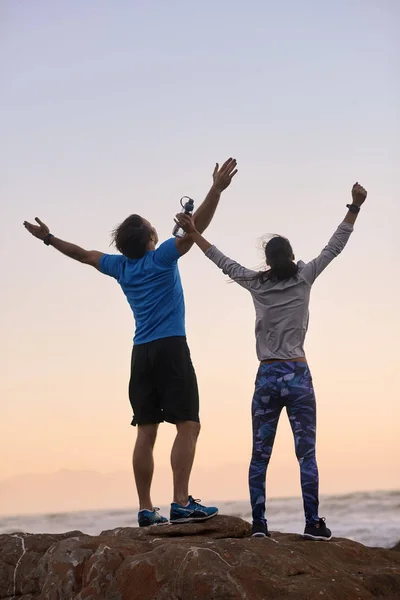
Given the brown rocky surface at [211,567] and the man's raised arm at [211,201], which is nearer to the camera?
the brown rocky surface at [211,567]

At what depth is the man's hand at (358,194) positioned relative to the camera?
654 cm

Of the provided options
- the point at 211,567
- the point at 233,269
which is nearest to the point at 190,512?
the point at 211,567

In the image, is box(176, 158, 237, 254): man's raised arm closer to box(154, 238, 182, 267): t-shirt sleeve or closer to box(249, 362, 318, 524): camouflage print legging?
box(154, 238, 182, 267): t-shirt sleeve

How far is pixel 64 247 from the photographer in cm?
797

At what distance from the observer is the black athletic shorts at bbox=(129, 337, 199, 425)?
6930 millimetres

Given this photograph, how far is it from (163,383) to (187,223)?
4.96 feet

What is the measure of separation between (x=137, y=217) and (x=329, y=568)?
3.69 meters

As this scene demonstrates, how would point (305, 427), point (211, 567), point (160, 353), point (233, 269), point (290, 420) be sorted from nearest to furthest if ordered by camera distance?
point (211, 567) < point (305, 427) < point (290, 420) < point (233, 269) < point (160, 353)

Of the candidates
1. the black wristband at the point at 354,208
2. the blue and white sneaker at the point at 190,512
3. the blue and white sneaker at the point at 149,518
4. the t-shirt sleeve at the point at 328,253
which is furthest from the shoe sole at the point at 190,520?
the black wristband at the point at 354,208

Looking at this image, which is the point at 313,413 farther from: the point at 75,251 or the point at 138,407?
the point at 75,251

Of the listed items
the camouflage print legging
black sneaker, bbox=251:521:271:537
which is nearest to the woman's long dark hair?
the camouflage print legging

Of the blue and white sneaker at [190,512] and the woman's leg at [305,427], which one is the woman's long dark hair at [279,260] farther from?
the blue and white sneaker at [190,512]

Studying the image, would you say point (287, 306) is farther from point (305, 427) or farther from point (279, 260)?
point (305, 427)

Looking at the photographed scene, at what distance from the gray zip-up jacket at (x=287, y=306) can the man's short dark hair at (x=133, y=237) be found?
1.27 meters
